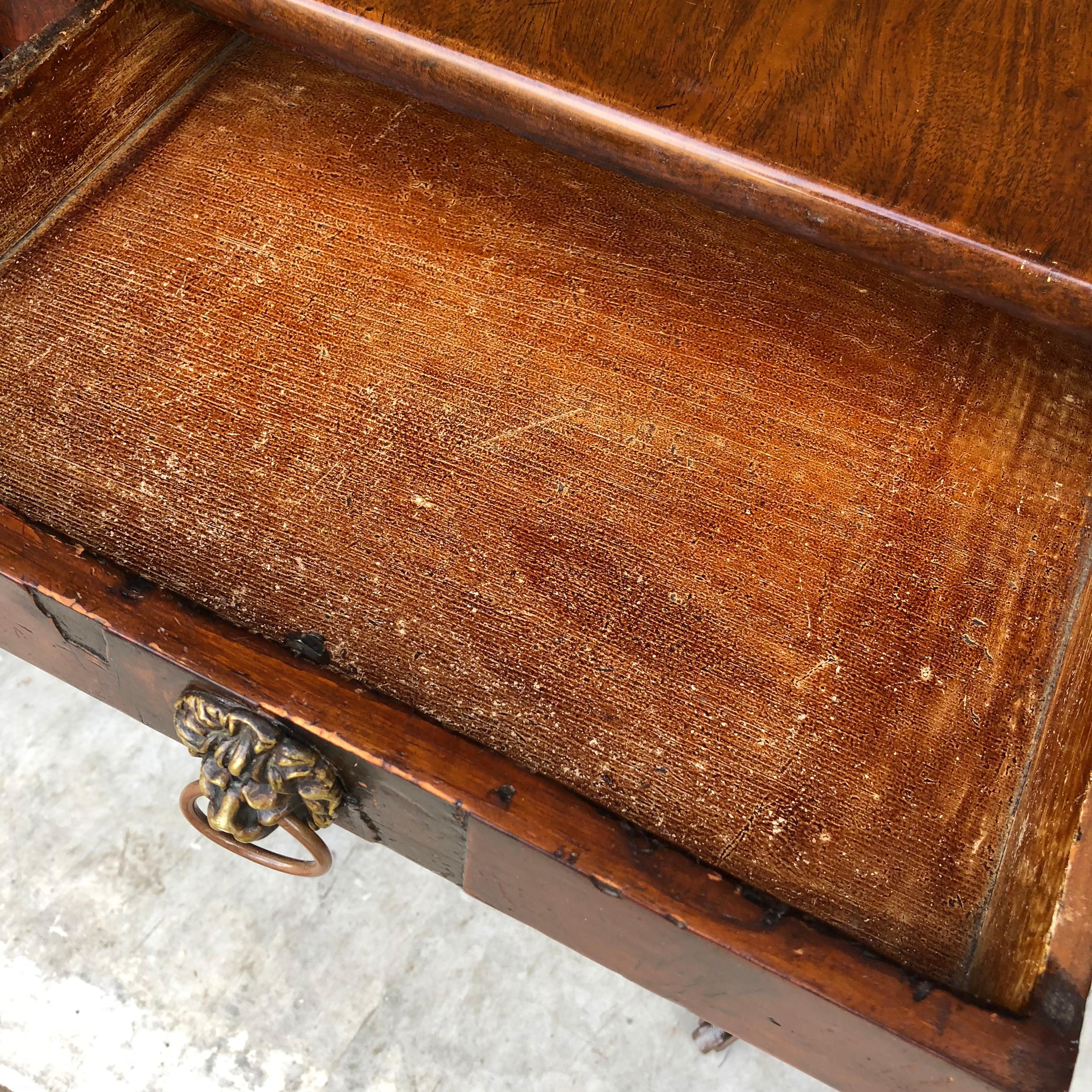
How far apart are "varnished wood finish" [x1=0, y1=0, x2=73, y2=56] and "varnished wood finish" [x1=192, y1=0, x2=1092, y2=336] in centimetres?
33

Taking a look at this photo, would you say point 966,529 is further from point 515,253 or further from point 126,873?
point 126,873

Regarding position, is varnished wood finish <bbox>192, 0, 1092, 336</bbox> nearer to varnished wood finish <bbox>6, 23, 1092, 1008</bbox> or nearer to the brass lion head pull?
varnished wood finish <bbox>6, 23, 1092, 1008</bbox>

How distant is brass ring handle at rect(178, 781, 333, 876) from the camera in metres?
0.81

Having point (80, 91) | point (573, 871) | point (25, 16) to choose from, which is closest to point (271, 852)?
point (573, 871)

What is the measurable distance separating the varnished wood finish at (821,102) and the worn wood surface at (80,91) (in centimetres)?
13

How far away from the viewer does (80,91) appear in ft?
3.25

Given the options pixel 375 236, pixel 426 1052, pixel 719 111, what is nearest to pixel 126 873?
pixel 426 1052

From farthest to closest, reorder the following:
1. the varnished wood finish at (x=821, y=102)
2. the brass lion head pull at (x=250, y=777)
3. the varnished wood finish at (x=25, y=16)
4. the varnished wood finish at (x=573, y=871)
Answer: the varnished wood finish at (x=25, y=16) → the varnished wood finish at (x=821, y=102) → the brass lion head pull at (x=250, y=777) → the varnished wood finish at (x=573, y=871)

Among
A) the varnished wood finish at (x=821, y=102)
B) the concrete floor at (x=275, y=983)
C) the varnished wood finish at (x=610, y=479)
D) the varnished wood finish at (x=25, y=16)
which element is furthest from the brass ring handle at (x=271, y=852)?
the varnished wood finish at (x=25, y=16)

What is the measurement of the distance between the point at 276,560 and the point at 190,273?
1.04ft

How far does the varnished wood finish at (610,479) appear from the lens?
0.75 metres

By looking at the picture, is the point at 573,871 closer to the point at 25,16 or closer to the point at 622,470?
the point at 622,470

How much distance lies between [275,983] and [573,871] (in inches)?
31.0

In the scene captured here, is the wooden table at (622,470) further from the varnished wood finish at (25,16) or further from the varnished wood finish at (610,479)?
the varnished wood finish at (25,16)
